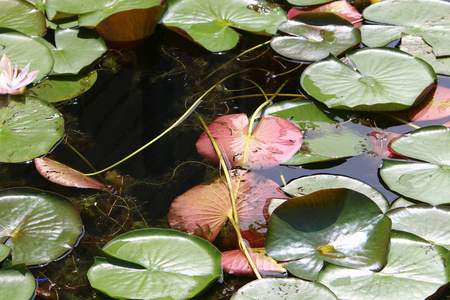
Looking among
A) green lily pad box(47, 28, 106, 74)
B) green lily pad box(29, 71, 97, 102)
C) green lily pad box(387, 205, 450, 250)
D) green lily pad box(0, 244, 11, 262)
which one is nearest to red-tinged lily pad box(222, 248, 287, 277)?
green lily pad box(387, 205, 450, 250)

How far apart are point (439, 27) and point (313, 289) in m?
1.71

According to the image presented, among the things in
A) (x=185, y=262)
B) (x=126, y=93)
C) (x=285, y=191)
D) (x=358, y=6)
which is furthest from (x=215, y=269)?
(x=358, y=6)

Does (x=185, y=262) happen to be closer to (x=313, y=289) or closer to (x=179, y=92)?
(x=313, y=289)

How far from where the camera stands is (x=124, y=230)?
5.62 ft

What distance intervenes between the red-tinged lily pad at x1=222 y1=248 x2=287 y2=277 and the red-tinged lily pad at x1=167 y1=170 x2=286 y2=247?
0.08m

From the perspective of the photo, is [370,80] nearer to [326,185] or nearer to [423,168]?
[423,168]

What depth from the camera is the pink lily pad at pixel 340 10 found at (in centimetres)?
267

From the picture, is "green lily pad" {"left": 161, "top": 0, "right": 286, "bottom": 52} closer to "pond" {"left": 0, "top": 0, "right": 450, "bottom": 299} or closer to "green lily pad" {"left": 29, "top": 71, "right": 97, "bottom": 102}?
"pond" {"left": 0, "top": 0, "right": 450, "bottom": 299}

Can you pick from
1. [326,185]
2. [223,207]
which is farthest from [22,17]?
[326,185]

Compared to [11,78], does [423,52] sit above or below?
below

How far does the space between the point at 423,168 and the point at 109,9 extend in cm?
171

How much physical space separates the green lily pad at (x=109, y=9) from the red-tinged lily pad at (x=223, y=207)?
3.77 ft

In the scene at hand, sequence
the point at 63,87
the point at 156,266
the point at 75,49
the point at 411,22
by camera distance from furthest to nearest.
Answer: the point at 411,22 → the point at 75,49 → the point at 63,87 → the point at 156,266

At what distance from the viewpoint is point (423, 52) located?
2.38m
